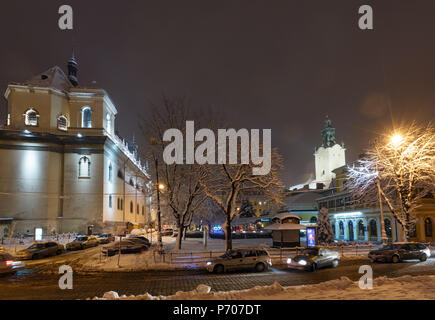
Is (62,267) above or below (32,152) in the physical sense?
below

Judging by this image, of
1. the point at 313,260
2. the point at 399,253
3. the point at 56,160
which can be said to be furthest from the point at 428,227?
the point at 56,160

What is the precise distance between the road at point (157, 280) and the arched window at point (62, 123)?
134ft

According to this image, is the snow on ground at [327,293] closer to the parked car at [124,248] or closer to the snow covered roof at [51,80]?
the parked car at [124,248]

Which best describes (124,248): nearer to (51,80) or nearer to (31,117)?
(31,117)

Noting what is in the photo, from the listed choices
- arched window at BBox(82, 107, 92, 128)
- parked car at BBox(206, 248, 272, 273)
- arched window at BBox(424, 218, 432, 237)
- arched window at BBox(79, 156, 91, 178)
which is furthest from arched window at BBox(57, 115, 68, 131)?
arched window at BBox(424, 218, 432, 237)

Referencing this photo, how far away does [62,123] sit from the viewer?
5697 centimetres

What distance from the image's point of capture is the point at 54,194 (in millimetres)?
52312

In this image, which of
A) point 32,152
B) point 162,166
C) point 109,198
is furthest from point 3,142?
point 162,166

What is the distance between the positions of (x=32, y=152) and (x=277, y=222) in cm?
4103

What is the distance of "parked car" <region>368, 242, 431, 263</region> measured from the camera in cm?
2177

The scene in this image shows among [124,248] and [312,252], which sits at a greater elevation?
[312,252]

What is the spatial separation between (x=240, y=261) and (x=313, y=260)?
13.7ft
